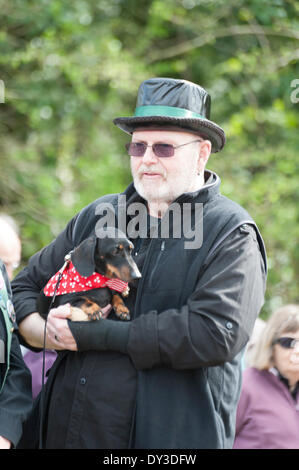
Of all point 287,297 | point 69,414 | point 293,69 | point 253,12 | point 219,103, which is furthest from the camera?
point 219,103

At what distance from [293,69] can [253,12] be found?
1.21 meters

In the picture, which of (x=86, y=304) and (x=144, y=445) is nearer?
(x=144, y=445)

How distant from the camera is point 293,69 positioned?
8234 mm

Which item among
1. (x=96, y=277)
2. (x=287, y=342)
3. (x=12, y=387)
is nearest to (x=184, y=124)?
(x=96, y=277)

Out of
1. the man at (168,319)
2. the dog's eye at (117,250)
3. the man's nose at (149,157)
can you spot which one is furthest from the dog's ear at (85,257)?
the man's nose at (149,157)

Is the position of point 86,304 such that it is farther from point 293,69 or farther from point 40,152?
point 40,152

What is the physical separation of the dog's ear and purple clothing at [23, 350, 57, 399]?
35.4 inches

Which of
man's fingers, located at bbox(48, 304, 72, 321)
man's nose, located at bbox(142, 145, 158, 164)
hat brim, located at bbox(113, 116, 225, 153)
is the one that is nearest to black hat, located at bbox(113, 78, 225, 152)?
hat brim, located at bbox(113, 116, 225, 153)

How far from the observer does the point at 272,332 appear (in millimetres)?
3941

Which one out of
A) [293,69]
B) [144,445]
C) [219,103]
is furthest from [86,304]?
[219,103]

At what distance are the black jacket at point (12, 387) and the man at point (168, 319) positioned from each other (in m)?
0.15

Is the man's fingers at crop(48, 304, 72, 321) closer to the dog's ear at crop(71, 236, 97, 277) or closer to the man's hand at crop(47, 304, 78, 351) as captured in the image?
the man's hand at crop(47, 304, 78, 351)

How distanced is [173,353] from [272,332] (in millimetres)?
1663

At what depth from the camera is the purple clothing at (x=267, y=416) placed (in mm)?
3633
